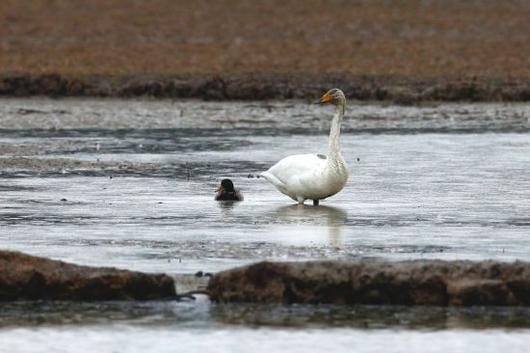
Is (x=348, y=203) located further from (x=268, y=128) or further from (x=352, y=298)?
(x=268, y=128)

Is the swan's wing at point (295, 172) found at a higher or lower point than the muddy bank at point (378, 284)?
higher

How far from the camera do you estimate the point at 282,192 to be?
1662 centimetres

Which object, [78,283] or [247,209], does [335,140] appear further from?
[78,283]

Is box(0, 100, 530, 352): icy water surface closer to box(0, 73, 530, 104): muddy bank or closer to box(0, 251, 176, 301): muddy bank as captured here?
box(0, 251, 176, 301): muddy bank

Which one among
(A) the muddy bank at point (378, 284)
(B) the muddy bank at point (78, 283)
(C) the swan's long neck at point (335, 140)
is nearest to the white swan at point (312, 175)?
(C) the swan's long neck at point (335, 140)

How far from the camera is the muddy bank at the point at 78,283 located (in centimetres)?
1085

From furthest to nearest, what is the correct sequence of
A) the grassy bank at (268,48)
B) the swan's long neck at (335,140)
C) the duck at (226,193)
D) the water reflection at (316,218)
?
1. the grassy bank at (268,48)
2. the duck at (226,193)
3. the swan's long neck at (335,140)
4. the water reflection at (316,218)

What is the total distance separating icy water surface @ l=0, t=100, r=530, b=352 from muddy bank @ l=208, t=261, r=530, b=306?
4.5 inches

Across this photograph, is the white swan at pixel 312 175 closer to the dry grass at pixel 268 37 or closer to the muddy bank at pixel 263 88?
the muddy bank at pixel 263 88

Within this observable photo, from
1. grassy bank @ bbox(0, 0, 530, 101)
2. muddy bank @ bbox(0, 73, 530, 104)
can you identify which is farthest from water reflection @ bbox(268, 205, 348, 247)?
grassy bank @ bbox(0, 0, 530, 101)

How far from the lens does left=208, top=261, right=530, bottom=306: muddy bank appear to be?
1070 centimetres

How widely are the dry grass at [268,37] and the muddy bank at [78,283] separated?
26172 millimetres

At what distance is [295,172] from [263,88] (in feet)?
56.8

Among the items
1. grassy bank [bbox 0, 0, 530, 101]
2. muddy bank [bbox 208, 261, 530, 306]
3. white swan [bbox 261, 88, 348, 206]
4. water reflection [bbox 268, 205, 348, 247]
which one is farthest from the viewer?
grassy bank [bbox 0, 0, 530, 101]
